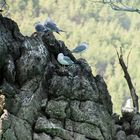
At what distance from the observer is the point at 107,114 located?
9258 millimetres

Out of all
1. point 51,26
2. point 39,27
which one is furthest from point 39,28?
point 51,26

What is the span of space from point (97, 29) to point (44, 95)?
279 ft

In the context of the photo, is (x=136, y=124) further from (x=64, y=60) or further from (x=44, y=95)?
(x=44, y=95)

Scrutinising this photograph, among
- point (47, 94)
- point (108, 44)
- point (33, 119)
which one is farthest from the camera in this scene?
point (108, 44)

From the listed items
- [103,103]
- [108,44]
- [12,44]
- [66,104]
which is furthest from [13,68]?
[108,44]

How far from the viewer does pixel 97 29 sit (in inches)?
3674

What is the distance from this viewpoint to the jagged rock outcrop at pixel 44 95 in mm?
8281

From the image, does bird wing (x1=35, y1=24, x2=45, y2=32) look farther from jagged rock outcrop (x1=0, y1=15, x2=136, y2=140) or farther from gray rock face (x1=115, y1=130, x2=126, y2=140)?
gray rock face (x1=115, y1=130, x2=126, y2=140)

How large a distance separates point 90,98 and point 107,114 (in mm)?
454

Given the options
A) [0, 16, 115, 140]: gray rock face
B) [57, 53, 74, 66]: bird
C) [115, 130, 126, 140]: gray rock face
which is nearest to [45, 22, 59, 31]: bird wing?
[0, 16, 115, 140]: gray rock face

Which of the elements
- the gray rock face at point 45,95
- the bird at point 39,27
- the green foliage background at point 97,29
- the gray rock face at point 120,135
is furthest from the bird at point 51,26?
the green foliage background at point 97,29

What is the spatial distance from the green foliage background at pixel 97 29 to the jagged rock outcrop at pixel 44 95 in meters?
58.2

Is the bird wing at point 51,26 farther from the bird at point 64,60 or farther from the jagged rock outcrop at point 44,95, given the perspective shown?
the bird at point 64,60

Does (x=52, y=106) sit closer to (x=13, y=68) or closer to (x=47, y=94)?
(x=47, y=94)
